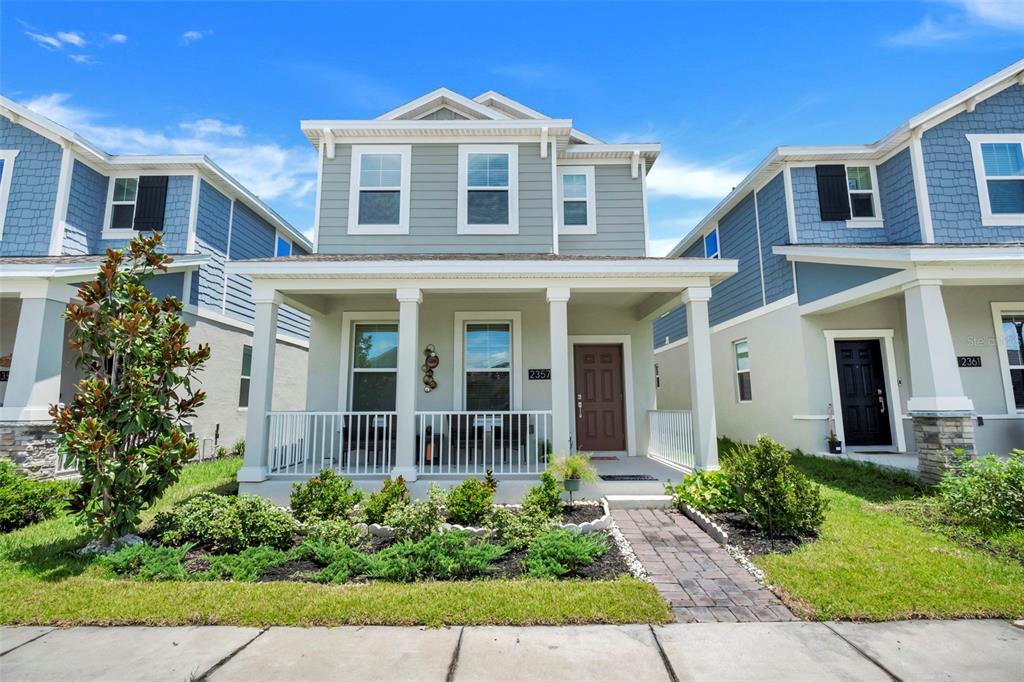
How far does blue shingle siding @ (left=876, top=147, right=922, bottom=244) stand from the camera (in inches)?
360

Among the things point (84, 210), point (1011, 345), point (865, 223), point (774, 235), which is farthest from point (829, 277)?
point (84, 210)

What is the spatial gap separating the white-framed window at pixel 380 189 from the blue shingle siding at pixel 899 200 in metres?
9.91

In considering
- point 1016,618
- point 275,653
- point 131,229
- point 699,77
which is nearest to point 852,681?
point 1016,618

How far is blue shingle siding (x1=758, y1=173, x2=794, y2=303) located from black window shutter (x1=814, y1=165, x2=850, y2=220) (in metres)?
0.74

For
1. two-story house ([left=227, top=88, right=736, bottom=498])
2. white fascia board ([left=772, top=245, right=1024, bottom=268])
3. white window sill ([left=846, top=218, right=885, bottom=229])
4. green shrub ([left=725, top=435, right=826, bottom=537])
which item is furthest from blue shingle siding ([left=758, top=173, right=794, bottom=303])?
green shrub ([left=725, top=435, right=826, bottom=537])

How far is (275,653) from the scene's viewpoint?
2.84m

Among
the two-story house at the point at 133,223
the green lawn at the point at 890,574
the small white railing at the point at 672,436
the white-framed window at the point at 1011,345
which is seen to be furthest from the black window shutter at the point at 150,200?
the white-framed window at the point at 1011,345

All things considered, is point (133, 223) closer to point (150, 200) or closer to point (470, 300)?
point (150, 200)

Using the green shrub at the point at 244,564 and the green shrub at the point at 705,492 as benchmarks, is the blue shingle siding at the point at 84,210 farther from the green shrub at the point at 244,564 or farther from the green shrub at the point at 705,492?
the green shrub at the point at 705,492

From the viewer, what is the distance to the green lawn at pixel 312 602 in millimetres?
3248

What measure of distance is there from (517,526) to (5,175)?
13.1m

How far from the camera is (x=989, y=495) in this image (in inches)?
204

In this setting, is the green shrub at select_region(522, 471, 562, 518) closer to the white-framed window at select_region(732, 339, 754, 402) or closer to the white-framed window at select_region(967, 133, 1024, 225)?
the white-framed window at select_region(732, 339, 754, 402)

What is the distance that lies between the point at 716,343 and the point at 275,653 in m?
12.5
